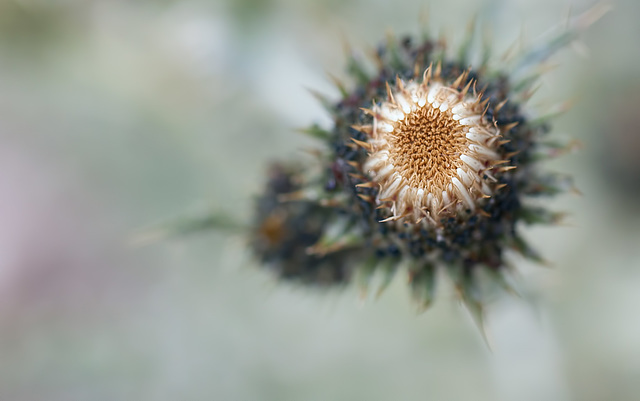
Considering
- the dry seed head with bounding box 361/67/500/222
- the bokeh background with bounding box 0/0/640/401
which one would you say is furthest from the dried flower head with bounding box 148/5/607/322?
the bokeh background with bounding box 0/0/640/401

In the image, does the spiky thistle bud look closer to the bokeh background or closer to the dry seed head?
the dry seed head

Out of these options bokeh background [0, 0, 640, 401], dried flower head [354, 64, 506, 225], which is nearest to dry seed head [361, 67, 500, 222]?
dried flower head [354, 64, 506, 225]

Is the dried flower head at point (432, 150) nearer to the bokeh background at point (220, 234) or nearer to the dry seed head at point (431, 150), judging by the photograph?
the dry seed head at point (431, 150)

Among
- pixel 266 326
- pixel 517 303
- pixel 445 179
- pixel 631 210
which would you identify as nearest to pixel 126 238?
pixel 266 326

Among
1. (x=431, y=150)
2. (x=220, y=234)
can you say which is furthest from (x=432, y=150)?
(x=220, y=234)

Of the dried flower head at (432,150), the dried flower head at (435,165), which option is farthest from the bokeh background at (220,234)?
the dried flower head at (432,150)

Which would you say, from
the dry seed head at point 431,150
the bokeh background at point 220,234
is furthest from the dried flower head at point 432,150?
the bokeh background at point 220,234

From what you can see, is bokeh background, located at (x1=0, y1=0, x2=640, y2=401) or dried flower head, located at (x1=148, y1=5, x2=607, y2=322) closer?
dried flower head, located at (x1=148, y1=5, x2=607, y2=322)

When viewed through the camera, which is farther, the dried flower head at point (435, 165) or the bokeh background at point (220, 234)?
the bokeh background at point (220, 234)

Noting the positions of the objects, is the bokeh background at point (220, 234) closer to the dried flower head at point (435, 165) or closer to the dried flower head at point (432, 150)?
the dried flower head at point (435, 165)

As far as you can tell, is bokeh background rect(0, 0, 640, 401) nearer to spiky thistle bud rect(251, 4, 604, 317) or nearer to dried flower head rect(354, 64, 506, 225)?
spiky thistle bud rect(251, 4, 604, 317)
